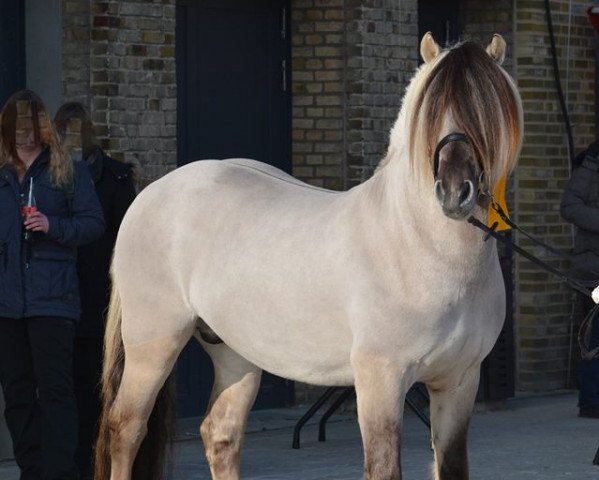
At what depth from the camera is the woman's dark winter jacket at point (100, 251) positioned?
8500mm

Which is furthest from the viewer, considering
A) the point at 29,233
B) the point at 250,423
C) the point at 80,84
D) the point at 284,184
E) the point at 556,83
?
the point at 556,83

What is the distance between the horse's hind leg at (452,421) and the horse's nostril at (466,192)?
2.77 ft

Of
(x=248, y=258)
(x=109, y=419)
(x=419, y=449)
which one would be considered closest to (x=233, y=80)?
(x=419, y=449)

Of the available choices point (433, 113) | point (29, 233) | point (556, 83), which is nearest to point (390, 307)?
point (433, 113)

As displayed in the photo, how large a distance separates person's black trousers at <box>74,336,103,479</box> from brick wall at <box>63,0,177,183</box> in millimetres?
1622

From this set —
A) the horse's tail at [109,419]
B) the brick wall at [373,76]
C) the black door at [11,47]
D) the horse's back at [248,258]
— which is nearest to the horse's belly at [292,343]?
the horse's back at [248,258]

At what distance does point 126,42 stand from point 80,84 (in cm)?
40

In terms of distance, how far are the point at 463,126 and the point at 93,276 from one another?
3287 millimetres

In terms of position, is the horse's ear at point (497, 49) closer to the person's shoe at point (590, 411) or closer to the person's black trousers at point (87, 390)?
the person's black trousers at point (87, 390)

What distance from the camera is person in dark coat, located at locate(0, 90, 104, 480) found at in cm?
756

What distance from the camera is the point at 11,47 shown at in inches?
392

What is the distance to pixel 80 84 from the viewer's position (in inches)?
391

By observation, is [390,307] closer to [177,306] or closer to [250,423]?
Result: [177,306]

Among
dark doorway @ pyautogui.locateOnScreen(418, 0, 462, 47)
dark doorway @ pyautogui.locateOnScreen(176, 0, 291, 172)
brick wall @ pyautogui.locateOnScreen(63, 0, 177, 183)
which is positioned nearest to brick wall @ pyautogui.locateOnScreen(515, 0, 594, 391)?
dark doorway @ pyautogui.locateOnScreen(418, 0, 462, 47)
